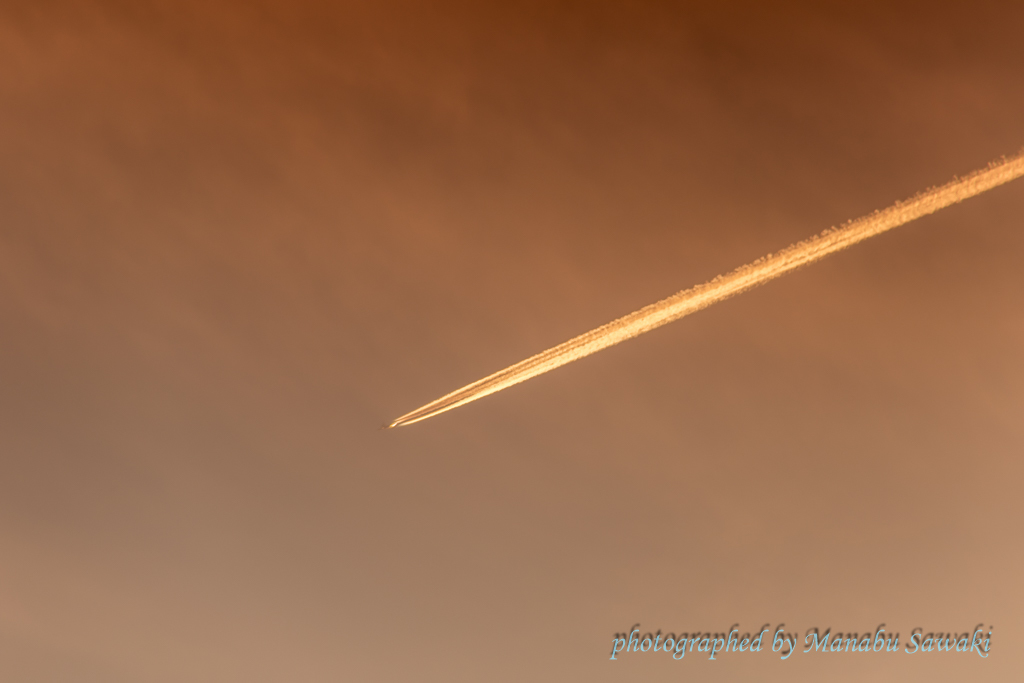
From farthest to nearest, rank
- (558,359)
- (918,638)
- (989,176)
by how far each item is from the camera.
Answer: (558,359) < (918,638) < (989,176)

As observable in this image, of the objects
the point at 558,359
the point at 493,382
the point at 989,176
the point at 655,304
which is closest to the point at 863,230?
the point at 989,176

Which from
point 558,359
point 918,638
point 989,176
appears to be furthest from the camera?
point 558,359

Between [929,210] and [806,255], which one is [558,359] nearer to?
[806,255]

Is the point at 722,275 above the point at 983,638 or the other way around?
above

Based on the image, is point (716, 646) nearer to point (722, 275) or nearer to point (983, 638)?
point (983, 638)

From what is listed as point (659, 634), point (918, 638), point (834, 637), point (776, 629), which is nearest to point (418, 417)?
point (659, 634)

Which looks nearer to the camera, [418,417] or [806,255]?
[806,255]

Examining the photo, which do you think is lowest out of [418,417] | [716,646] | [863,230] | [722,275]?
[716,646]
